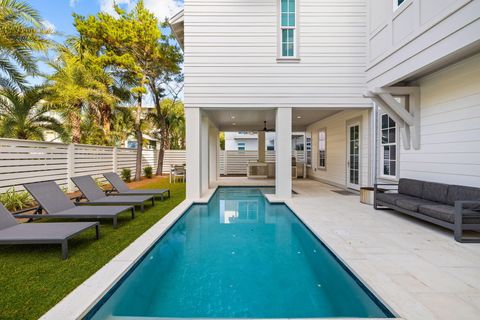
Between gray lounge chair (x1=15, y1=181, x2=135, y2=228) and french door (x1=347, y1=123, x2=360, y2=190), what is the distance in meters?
7.86

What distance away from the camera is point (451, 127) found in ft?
16.8

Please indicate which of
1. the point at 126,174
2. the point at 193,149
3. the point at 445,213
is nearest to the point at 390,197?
the point at 445,213

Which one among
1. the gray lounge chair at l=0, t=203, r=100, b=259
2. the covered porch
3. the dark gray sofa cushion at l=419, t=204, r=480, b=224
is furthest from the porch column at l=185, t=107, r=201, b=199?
the dark gray sofa cushion at l=419, t=204, r=480, b=224

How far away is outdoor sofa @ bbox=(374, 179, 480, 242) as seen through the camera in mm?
3957

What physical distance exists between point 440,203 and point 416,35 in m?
3.27

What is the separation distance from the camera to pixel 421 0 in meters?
4.53

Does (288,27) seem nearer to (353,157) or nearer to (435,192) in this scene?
(353,157)

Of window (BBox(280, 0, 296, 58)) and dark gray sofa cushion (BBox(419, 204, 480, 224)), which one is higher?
window (BBox(280, 0, 296, 58))

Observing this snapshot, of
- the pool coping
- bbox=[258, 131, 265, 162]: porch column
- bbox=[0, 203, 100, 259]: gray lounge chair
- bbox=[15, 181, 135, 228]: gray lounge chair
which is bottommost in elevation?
the pool coping

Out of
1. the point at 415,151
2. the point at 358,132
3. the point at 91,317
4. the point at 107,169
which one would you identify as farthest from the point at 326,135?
the point at 91,317

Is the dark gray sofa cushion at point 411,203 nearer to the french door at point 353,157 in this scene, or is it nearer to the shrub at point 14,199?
the french door at point 353,157

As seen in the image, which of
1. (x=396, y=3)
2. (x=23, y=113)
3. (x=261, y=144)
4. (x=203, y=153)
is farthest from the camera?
(x=261, y=144)

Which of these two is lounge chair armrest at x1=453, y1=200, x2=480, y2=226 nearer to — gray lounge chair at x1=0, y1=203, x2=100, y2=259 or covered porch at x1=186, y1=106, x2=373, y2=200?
covered porch at x1=186, y1=106, x2=373, y2=200

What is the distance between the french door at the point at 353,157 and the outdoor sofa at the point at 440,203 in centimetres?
299
